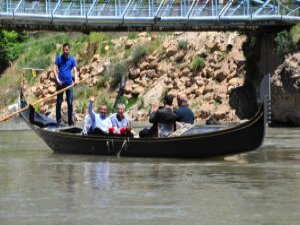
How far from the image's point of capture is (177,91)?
50.4 m

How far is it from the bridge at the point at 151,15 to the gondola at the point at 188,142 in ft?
68.2

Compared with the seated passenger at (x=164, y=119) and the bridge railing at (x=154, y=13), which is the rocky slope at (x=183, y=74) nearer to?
the bridge railing at (x=154, y=13)

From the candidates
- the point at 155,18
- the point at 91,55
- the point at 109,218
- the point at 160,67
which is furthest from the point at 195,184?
the point at 91,55

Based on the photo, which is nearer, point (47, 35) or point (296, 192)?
point (296, 192)

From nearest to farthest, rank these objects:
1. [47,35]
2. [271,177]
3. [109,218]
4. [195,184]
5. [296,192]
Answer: [109,218]
[296,192]
[195,184]
[271,177]
[47,35]

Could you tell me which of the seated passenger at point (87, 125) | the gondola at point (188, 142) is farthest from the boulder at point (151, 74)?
the seated passenger at point (87, 125)

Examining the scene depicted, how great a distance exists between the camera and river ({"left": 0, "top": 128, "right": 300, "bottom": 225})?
39.8 ft

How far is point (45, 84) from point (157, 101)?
12.1 metres

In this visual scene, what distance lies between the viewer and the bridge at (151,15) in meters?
43.4

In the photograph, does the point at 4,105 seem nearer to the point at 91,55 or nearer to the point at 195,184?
the point at 91,55

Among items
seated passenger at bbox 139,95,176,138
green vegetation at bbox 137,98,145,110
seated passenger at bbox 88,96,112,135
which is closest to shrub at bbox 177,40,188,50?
green vegetation at bbox 137,98,145,110

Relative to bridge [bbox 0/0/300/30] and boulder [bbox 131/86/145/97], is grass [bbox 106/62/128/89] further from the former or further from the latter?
bridge [bbox 0/0/300/30]

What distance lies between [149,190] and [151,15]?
32.6m

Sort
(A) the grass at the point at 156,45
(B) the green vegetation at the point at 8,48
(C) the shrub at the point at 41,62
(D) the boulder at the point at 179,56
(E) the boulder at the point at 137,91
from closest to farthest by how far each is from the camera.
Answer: (E) the boulder at the point at 137,91, (D) the boulder at the point at 179,56, (A) the grass at the point at 156,45, (C) the shrub at the point at 41,62, (B) the green vegetation at the point at 8,48
